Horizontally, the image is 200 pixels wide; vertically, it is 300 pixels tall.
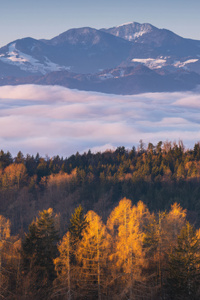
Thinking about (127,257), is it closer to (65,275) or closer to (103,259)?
(103,259)

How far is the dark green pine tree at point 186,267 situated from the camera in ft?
128

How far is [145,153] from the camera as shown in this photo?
15125cm

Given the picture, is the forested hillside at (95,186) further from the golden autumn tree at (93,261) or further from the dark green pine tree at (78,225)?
the golden autumn tree at (93,261)

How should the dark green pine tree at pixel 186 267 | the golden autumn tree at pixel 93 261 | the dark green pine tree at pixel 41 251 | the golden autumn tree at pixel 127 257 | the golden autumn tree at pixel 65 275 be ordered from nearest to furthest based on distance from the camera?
1. the golden autumn tree at pixel 65 275
2. the golden autumn tree at pixel 127 257
3. the golden autumn tree at pixel 93 261
4. the dark green pine tree at pixel 186 267
5. the dark green pine tree at pixel 41 251

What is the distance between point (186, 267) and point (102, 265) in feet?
25.9

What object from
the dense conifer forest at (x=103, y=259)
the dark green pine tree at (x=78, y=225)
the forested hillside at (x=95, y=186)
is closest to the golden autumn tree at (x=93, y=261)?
the dense conifer forest at (x=103, y=259)

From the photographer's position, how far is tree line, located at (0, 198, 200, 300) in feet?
123

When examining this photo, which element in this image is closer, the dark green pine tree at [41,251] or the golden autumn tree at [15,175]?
the dark green pine tree at [41,251]

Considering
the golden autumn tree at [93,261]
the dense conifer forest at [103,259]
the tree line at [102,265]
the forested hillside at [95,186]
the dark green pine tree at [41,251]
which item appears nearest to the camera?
the tree line at [102,265]

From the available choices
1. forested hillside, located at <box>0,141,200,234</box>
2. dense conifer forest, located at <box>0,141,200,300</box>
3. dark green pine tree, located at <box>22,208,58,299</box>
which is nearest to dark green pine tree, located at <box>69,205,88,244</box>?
dense conifer forest, located at <box>0,141,200,300</box>

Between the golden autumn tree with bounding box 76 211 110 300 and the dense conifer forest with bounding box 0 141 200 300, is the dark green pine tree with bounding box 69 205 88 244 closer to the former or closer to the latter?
the dense conifer forest with bounding box 0 141 200 300

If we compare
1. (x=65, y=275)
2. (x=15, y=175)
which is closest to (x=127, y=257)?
(x=65, y=275)

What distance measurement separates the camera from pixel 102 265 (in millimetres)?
39125

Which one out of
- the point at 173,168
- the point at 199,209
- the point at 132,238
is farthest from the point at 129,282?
the point at 173,168
